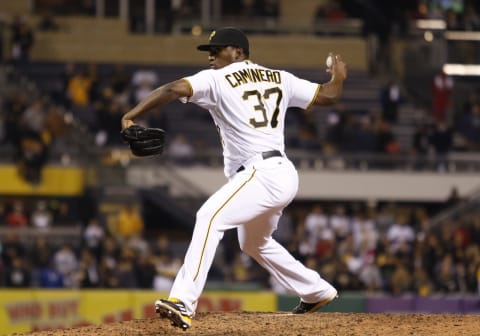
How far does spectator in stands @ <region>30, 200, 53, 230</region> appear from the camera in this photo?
67.5 ft

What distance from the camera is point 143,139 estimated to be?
9.05m

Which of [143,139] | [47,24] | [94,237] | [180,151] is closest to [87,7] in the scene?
[47,24]

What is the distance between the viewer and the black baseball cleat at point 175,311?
888 centimetres

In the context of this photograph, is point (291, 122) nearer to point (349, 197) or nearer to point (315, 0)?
point (349, 197)

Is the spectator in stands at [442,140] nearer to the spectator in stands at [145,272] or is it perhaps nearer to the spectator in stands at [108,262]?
the spectator in stands at [108,262]

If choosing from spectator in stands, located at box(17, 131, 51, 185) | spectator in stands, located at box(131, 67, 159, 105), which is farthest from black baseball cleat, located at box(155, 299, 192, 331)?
spectator in stands, located at box(131, 67, 159, 105)

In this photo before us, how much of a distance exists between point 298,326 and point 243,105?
1866 millimetres

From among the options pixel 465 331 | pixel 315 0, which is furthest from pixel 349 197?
pixel 465 331

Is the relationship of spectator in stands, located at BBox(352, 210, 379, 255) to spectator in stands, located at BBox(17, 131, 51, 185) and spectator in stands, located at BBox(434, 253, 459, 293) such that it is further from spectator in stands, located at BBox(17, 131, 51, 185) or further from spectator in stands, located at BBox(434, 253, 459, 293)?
spectator in stands, located at BBox(17, 131, 51, 185)

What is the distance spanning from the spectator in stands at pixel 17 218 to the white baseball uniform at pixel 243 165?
11113mm

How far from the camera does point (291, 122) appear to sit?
23875 mm

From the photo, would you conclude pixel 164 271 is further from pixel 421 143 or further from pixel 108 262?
pixel 421 143

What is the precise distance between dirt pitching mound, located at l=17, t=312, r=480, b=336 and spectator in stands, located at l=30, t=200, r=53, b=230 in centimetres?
1009

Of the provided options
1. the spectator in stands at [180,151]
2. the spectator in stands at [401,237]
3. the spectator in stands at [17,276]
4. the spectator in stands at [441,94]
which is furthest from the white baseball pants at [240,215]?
the spectator in stands at [441,94]
